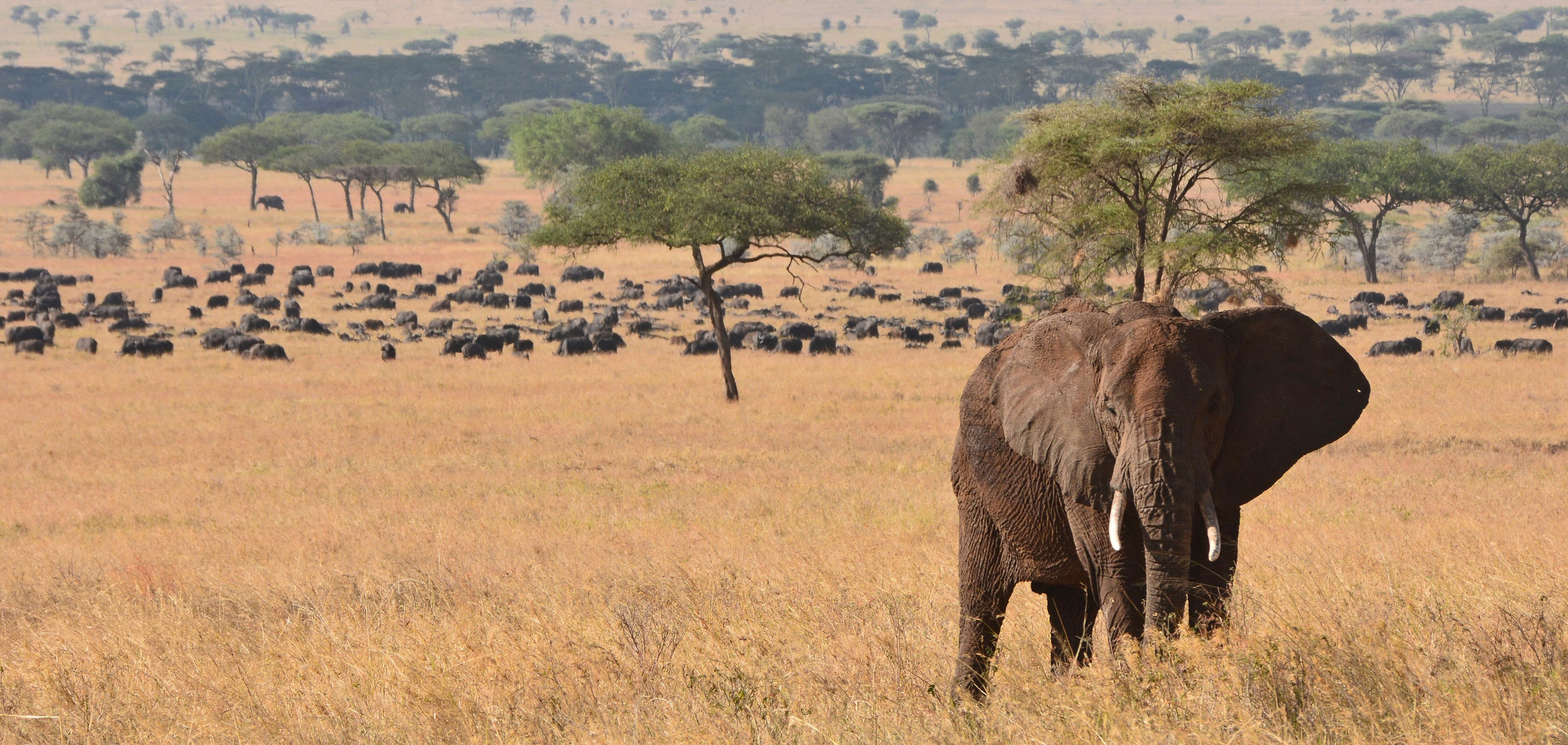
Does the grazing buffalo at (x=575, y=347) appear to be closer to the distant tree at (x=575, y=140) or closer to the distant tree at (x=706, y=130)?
the distant tree at (x=575, y=140)

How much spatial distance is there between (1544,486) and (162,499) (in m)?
16.5

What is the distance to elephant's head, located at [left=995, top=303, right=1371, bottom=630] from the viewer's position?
185 inches

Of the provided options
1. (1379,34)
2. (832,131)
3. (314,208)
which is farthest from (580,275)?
(1379,34)

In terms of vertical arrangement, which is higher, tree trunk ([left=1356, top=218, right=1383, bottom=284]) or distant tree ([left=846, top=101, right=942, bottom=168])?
distant tree ([left=846, top=101, right=942, bottom=168])

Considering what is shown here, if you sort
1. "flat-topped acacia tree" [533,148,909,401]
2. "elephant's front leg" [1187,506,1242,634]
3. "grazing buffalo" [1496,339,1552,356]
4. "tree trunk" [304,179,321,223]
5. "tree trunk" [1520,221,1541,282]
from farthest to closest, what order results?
"tree trunk" [304,179,321,223] < "tree trunk" [1520,221,1541,282] < "grazing buffalo" [1496,339,1552,356] < "flat-topped acacia tree" [533,148,909,401] < "elephant's front leg" [1187,506,1242,634]

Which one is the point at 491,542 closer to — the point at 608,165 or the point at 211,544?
the point at 211,544

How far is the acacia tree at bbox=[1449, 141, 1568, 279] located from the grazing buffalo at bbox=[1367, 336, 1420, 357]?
26166 millimetres

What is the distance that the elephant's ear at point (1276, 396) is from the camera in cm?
526

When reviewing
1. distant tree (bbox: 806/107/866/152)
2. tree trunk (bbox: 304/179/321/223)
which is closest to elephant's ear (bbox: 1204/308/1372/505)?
tree trunk (bbox: 304/179/321/223)

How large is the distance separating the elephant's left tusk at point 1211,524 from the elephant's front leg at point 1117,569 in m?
0.34

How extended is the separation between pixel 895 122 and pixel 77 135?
218 feet

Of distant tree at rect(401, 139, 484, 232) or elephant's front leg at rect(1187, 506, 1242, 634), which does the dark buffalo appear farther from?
distant tree at rect(401, 139, 484, 232)

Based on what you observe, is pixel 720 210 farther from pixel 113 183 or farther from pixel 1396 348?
pixel 113 183

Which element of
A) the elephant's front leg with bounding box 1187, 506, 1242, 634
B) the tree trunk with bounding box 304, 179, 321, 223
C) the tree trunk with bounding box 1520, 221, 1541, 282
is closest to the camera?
the elephant's front leg with bounding box 1187, 506, 1242, 634
